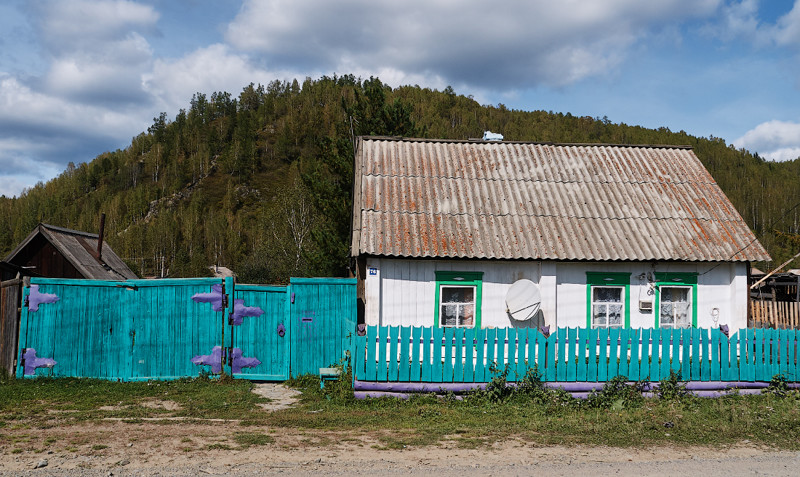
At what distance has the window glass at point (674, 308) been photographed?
12.6m

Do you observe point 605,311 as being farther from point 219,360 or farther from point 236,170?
point 236,170

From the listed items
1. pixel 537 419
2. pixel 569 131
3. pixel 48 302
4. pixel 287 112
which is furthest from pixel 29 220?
pixel 537 419

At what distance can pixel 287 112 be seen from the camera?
15162cm

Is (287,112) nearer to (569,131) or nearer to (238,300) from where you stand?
(569,131)

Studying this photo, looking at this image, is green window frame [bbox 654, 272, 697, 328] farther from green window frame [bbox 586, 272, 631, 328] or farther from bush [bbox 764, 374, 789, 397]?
bush [bbox 764, 374, 789, 397]

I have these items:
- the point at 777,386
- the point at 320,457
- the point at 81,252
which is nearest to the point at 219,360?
the point at 320,457

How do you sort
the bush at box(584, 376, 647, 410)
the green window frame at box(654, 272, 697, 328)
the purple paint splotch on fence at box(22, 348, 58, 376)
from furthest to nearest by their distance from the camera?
1. the green window frame at box(654, 272, 697, 328)
2. the purple paint splotch on fence at box(22, 348, 58, 376)
3. the bush at box(584, 376, 647, 410)

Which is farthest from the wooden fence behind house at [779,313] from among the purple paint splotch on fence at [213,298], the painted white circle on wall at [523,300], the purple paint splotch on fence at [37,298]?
the purple paint splotch on fence at [37,298]

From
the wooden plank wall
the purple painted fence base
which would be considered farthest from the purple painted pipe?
the wooden plank wall

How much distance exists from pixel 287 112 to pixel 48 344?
146592mm

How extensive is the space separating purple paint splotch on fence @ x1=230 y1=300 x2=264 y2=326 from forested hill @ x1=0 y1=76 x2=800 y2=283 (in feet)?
208

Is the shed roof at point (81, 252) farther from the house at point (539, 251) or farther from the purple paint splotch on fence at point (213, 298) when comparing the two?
the house at point (539, 251)

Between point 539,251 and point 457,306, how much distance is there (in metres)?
2.07

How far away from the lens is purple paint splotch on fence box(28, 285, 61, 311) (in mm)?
11305
